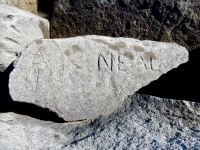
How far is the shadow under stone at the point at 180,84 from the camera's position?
6.55ft

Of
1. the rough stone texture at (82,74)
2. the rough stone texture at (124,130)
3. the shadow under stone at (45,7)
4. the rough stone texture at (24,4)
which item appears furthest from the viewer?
the shadow under stone at (45,7)

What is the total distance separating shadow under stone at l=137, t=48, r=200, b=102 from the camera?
2.00 metres

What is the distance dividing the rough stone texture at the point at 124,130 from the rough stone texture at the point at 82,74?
8 centimetres

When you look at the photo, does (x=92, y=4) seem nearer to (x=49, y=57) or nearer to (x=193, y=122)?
(x=49, y=57)

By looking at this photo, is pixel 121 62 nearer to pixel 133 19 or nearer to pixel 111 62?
pixel 111 62

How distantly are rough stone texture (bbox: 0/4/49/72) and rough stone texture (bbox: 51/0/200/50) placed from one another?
27 centimetres

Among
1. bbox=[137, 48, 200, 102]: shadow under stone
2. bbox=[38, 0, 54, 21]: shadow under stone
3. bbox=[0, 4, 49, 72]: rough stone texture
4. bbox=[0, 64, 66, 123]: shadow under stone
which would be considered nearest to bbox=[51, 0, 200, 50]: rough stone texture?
bbox=[137, 48, 200, 102]: shadow under stone

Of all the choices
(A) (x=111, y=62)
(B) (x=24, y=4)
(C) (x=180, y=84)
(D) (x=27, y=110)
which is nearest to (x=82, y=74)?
(A) (x=111, y=62)

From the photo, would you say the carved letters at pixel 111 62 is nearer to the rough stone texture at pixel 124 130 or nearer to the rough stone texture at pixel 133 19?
the rough stone texture at pixel 124 130

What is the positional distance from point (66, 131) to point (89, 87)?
27cm

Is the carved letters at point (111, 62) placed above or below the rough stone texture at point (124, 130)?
above

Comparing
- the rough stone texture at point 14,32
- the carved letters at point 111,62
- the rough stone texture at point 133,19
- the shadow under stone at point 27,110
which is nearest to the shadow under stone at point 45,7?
the rough stone texture at point 133,19

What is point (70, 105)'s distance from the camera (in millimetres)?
1771

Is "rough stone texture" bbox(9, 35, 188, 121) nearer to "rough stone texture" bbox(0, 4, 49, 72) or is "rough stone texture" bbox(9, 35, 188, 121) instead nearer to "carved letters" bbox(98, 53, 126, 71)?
"carved letters" bbox(98, 53, 126, 71)
